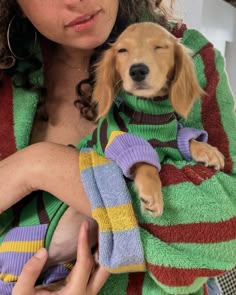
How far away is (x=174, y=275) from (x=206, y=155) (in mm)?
218

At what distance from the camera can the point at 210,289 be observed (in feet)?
3.11

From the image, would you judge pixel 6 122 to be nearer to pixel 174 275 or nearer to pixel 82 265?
pixel 82 265

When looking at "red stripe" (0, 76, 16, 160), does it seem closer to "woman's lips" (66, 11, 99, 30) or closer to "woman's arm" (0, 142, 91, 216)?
"woman's arm" (0, 142, 91, 216)

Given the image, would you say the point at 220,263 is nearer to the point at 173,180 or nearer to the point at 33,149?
the point at 173,180

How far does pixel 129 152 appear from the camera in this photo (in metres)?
0.73

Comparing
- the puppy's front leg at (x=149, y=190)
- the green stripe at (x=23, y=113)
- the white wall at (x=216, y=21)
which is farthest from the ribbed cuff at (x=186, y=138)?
the white wall at (x=216, y=21)

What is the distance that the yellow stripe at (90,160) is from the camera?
77 cm

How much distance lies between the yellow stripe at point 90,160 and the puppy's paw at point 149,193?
0.07 metres

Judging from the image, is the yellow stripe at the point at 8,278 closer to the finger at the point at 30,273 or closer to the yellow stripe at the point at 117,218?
the finger at the point at 30,273

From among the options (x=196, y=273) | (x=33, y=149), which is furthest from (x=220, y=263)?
(x=33, y=149)

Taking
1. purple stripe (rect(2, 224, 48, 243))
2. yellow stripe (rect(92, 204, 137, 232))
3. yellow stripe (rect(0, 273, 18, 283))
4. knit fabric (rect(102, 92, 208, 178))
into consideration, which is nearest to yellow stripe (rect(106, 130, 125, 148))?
knit fabric (rect(102, 92, 208, 178))

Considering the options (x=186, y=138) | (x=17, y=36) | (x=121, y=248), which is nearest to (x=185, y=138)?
(x=186, y=138)

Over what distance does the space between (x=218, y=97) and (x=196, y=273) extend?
1.24ft

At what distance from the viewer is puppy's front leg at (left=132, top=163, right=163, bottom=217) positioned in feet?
2.32
